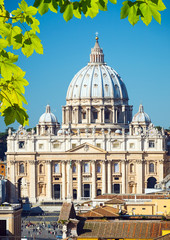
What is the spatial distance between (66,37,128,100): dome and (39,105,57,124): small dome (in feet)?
24.9

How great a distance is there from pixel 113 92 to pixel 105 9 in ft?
451

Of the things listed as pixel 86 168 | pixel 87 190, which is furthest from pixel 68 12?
pixel 86 168

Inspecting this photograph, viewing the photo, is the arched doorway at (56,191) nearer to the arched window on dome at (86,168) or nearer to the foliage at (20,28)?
the arched window on dome at (86,168)

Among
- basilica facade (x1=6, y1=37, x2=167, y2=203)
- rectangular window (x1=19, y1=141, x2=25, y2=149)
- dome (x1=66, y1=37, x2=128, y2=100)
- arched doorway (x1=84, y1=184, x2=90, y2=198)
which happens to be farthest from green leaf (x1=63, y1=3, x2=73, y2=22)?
dome (x1=66, y1=37, x2=128, y2=100)

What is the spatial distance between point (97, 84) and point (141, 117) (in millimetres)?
13177

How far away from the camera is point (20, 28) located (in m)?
9.80

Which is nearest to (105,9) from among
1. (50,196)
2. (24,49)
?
(24,49)

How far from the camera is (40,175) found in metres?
126

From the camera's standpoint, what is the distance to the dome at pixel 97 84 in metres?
147

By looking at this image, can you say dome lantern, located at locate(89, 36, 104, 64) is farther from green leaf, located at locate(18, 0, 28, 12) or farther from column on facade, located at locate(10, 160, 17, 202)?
green leaf, located at locate(18, 0, 28, 12)

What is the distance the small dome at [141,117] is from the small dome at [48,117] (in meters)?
14.8

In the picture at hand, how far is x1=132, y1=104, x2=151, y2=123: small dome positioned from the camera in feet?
458

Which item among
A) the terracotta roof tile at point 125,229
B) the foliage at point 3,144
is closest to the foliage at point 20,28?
the terracotta roof tile at point 125,229

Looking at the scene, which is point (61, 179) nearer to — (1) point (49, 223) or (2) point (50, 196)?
(2) point (50, 196)
